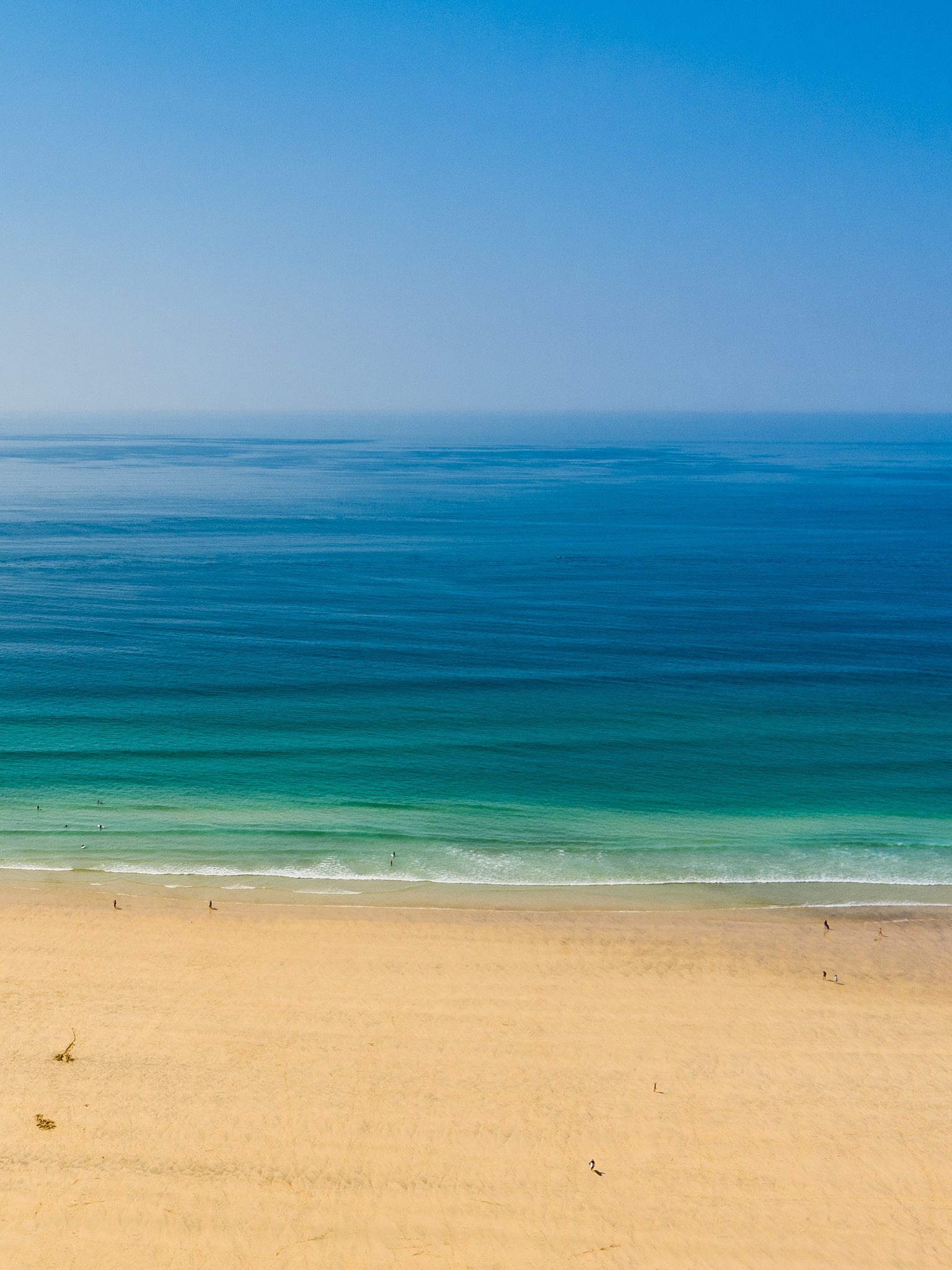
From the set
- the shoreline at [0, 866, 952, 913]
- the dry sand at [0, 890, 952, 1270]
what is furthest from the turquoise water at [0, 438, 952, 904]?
the dry sand at [0, 890, 952, 1270]

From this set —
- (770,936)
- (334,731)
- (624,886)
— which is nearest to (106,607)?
(334,731)

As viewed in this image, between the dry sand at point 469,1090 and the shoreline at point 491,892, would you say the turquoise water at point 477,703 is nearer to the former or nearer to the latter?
the shoreline at point 491,892

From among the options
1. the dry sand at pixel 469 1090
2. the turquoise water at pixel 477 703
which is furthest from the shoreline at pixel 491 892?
the dry sand at pixel 469 1090

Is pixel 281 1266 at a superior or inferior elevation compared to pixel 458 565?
inferior

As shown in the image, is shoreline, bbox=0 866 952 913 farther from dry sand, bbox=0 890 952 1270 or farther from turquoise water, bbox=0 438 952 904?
dry sand, bbox=0 890 952 1270

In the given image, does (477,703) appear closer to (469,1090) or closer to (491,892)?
(491,892)

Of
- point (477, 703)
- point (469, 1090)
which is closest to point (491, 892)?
point (469, 1090)

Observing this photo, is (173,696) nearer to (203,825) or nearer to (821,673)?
(203,825)
